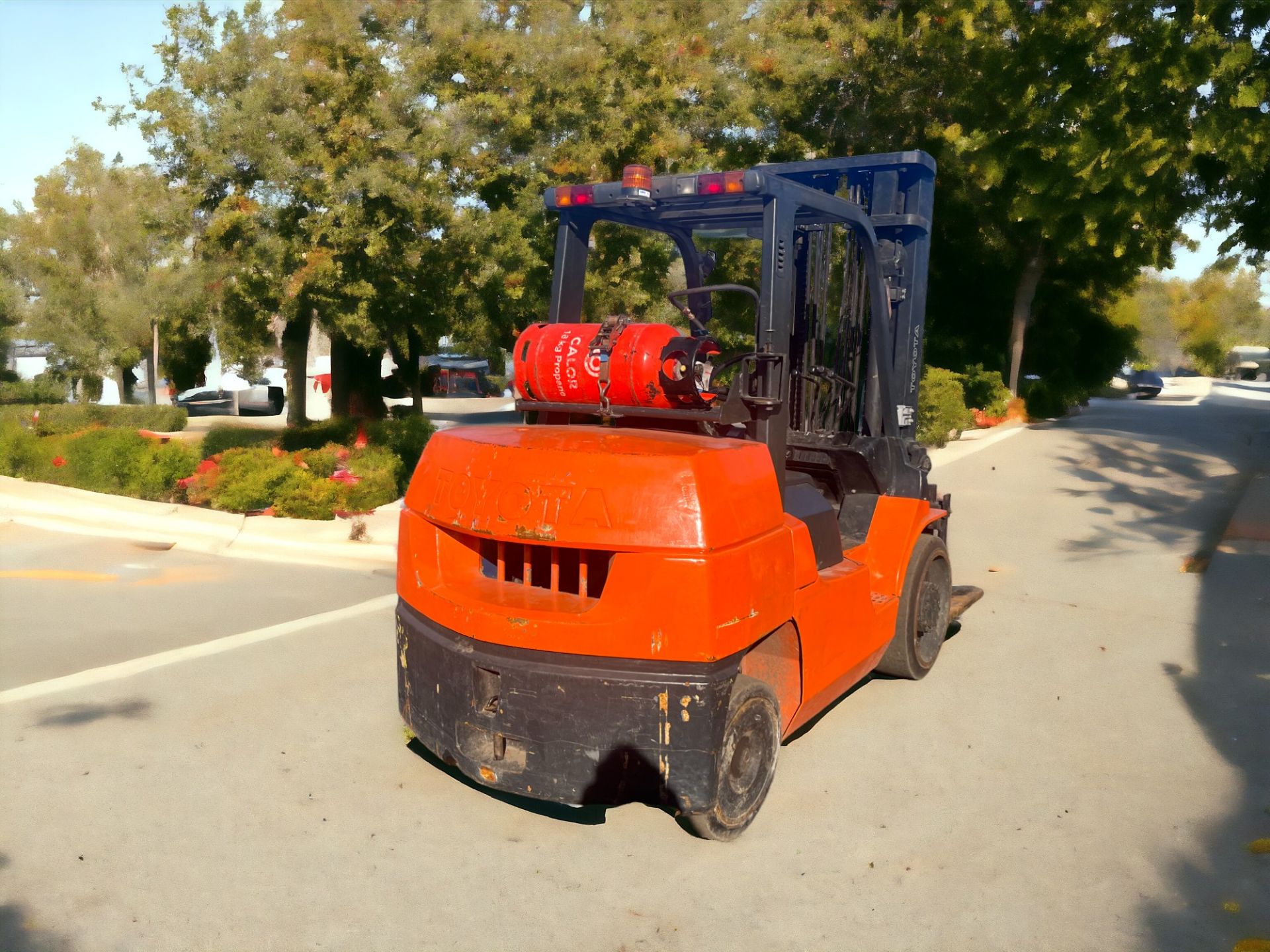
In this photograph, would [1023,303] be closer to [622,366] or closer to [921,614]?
[921,614]

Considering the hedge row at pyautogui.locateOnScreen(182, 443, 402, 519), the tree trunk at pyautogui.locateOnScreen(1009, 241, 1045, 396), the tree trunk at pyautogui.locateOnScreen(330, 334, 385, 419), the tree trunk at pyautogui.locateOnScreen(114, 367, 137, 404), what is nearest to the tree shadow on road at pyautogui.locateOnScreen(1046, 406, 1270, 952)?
the tree trunk at pyautogui.locateOnScreen(1009, 241, 1045, 396)

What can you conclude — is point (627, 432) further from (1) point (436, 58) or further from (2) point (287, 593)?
(1) point (436, 58)

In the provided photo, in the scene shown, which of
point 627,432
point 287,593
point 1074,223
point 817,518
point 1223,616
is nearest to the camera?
point 627,432

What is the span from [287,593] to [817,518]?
5.24 m

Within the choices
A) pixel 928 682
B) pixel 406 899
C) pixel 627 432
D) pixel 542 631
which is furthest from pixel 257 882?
pixel 928 682

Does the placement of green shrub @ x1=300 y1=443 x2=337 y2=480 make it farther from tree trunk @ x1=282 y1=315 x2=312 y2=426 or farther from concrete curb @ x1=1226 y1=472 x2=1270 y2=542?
concrete curb @ x1=1226 y1=472 x2=1270 y2=542

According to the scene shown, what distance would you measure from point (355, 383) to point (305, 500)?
30.6 ft

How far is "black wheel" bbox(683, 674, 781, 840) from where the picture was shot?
160 inches

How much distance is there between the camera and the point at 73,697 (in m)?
6.00

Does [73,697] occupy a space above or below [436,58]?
below

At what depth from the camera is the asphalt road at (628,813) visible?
372 cm

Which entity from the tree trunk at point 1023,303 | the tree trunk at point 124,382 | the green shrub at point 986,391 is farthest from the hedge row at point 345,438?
the tree trunk at point 124,382

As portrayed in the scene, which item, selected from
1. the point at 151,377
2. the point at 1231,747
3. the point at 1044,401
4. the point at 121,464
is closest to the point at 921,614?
the point at 1231,747

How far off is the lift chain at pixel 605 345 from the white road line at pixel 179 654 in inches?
147
